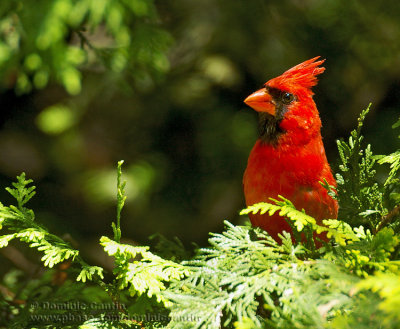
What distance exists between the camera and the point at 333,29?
2566mm

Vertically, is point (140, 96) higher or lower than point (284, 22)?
lower

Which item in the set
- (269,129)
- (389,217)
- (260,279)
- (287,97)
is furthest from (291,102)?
(260,279)

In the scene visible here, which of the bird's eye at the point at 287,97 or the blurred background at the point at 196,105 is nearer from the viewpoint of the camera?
the bird's eye at the point at 287,97

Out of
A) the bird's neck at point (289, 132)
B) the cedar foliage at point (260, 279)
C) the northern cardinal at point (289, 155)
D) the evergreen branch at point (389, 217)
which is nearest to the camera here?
the cedar foliage at point (260, 279)

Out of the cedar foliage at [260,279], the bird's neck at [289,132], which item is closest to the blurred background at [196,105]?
the bird's neck at [289,132]

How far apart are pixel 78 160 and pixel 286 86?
4.95 feet

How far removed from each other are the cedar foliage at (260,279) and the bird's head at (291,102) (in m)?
0.38

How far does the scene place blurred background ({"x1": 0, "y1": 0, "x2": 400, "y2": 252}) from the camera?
2.57 meters

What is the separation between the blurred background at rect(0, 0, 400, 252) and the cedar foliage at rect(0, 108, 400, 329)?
1.09m

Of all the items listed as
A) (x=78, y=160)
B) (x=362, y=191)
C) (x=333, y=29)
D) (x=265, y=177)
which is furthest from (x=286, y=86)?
(x=78, y=160)

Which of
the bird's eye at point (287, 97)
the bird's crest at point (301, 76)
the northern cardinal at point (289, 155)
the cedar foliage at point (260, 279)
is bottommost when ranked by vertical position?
the cedar foliage at point (260, 279)

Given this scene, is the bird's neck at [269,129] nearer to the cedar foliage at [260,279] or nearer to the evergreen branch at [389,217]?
the cedar foliage at [260,279]

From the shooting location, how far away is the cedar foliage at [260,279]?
90cm

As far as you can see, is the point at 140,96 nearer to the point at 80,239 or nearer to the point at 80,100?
the point at 80,100
